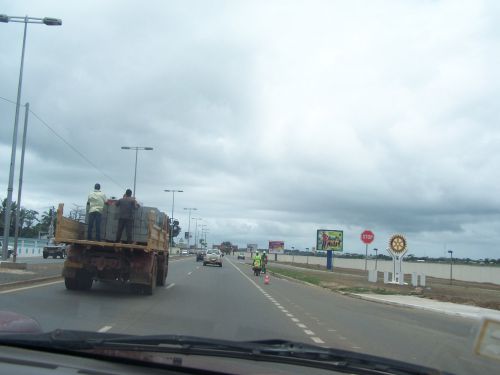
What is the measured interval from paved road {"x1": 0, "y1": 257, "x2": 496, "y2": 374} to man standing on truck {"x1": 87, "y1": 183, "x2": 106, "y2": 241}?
1861 mm

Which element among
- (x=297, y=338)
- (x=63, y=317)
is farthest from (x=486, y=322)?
(x=63, y=317)

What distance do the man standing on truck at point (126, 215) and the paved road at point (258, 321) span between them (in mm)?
1910

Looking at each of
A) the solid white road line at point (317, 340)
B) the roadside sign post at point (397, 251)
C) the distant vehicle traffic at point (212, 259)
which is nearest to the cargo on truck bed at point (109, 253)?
the solid white road line at point (317, 340)

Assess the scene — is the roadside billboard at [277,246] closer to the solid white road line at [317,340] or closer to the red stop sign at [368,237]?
the red stop sign at [368,237]

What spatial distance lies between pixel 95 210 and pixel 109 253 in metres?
1.41

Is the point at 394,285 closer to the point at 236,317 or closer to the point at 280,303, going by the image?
the point at 280,303

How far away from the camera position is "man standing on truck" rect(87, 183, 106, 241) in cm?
1800

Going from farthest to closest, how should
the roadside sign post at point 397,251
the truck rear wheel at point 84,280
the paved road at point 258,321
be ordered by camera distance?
the roadside sign post at point 397,251 → the truck rear wheel at point 84,280 → the paved road at point 258,321

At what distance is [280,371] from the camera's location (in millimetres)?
4473

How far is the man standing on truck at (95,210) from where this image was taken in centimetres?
1800

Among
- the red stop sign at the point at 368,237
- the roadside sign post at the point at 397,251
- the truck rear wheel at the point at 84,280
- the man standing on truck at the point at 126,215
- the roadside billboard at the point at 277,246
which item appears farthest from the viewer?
the roadside billboard at the point at 277,246

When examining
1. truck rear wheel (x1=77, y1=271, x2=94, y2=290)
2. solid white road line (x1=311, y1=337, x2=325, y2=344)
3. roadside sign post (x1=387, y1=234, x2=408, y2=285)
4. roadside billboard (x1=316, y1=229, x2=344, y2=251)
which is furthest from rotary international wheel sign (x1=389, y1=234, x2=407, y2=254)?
roadside billboard (x1=316, y1=229, x2=344, y2=251)

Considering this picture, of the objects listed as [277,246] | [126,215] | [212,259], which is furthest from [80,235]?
[277,246]

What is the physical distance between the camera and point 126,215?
58.3 ft
